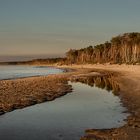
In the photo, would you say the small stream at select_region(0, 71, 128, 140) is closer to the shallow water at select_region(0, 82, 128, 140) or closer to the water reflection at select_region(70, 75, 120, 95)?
the shallow water at select_region(0, 82, 128, 140)

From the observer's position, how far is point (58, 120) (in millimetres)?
18938

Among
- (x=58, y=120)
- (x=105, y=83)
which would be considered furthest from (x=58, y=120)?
(x=105, y=83)

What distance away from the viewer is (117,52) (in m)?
172

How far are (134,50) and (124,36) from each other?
82.5 feet

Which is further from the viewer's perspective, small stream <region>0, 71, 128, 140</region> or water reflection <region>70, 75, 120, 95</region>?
water reflection <region>70, 75, 120, 95</region>

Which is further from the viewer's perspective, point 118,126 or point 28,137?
point 118,126

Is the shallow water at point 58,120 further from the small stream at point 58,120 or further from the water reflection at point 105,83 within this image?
the water reflection at point 105,83

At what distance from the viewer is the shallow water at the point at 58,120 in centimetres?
1532

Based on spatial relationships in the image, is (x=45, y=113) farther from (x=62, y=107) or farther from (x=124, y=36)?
(x=124, y=36)

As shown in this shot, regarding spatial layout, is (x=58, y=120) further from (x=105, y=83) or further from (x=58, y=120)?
(x=105, y=83)

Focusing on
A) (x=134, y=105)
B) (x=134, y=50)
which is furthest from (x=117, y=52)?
(x=134, y=105)

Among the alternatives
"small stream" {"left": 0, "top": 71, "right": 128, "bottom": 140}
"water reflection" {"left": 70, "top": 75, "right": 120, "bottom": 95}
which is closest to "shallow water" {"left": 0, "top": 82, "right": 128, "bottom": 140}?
"small stream" {"left": 0, "top": 71, "right": 128, "bottom": 140}

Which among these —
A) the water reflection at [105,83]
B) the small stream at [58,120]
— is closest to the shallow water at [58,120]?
the small stream at [58,120]

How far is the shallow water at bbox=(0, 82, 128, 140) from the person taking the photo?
50.3 feet
